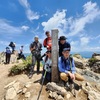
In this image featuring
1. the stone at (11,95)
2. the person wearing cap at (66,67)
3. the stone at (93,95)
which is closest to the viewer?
the stone at (93,95)

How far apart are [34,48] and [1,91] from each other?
368cm

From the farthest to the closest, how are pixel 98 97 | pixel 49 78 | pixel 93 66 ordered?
pixel 93 66 < pixel 49 78 < pixel 98 97

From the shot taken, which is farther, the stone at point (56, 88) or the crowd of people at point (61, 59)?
the crowd of people at point (61, 59)

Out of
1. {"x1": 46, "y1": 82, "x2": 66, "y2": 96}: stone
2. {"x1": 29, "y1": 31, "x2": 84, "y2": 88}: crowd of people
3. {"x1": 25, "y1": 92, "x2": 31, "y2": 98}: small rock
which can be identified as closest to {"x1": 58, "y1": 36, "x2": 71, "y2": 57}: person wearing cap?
{"x1": 29, "y1": 31, "x2": 84, "y2": 88}: crowd of people

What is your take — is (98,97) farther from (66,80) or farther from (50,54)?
(50,54)

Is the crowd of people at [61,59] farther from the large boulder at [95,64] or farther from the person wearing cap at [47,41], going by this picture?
the large boulder at [95,64]

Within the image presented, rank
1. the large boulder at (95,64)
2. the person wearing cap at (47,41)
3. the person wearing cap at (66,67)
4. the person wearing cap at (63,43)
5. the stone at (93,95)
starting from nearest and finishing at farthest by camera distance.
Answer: the stone at (93,95) < the person wearing cap at (66,67) < the person wearing cap at (63,43) < the person wearing cap at (47,41) < the large boulder at (95,64)

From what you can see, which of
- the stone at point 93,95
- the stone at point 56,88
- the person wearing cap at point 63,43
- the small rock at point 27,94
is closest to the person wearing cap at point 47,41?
the person wearing cap at point 63,43

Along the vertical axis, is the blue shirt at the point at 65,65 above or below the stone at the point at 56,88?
above

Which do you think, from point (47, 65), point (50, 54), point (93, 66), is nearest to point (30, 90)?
point (47, 65)

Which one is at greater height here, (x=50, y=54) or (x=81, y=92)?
(x=50, y=54)

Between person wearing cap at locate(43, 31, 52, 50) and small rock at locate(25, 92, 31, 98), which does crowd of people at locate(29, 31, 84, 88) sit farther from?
small rock at locate(25, 92, 31, 98)

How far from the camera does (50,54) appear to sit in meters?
9.11

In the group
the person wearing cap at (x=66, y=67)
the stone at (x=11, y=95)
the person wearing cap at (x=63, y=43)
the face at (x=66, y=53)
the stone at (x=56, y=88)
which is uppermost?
the person wearing cap at (x=63, y=43)
